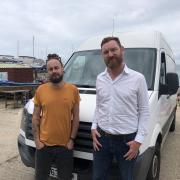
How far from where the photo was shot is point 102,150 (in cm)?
334

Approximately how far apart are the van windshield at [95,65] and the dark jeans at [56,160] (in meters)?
1.48

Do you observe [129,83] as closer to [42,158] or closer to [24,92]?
[42,158]

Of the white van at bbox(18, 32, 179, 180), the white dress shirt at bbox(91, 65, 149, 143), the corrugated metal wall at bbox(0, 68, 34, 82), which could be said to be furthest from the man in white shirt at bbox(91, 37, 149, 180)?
the corrugated metal wall at bbox(0, 68, 34, 82)

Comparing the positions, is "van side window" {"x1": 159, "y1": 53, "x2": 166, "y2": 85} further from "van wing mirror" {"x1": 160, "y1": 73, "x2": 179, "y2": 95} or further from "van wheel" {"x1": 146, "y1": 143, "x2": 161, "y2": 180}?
"van wheel" {"x1": 146, "y1": 143, "x2": 161, "y2": 180}

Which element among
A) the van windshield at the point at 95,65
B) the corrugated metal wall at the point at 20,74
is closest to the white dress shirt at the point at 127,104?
the van windshield at the point at 95,65

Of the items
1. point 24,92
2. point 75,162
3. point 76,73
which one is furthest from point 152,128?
point 24,92

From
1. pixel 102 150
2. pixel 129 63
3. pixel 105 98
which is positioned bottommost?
pixel 102 150

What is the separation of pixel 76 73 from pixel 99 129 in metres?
2.27

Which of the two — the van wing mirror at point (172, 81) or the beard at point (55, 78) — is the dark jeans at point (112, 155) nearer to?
the beard at point (55, 78)

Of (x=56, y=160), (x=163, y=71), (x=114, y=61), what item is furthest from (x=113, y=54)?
(x=163, y=71)

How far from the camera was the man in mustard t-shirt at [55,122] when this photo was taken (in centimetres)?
370

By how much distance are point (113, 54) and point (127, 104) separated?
1.65 feet

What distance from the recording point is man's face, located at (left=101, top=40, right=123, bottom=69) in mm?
3131

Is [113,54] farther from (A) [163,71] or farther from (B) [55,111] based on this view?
(A) [163,71]
